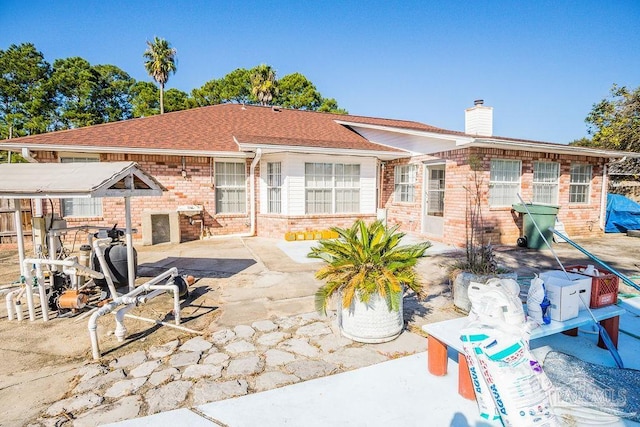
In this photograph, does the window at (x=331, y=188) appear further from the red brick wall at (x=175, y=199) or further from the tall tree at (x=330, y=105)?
the tall tree at (x=330, y=105)

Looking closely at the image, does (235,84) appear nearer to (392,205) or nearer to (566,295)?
(392,205)

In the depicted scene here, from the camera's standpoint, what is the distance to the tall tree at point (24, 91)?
27.1 m

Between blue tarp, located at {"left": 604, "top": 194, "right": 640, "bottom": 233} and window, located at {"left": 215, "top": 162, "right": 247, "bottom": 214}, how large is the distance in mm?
13171

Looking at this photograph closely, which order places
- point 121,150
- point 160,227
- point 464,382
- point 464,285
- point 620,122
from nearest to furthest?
point 464,382 < point 464,285 < point 121,150 < point 160,227 < point 620,122

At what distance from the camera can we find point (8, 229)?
9.48 m

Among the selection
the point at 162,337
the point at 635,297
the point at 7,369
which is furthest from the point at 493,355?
the point at 635,297

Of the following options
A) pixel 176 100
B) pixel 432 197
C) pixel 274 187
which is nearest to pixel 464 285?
pixel 432 197

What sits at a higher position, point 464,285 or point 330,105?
point 330,105

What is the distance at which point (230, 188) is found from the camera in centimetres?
1109

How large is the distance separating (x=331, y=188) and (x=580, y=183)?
824 cm

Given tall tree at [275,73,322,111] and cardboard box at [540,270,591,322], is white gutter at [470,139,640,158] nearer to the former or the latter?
cardboard box at [540,270,591,322]

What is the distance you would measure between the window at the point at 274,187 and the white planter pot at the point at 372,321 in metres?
7.30

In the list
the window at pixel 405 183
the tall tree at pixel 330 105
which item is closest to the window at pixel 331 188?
the window at pixel 405 183

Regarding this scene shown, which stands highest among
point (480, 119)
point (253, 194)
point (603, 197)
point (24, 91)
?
point (24, 91)
